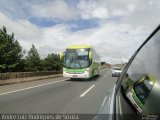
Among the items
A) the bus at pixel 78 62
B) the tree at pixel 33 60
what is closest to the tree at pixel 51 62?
the tree at pixel 33 60

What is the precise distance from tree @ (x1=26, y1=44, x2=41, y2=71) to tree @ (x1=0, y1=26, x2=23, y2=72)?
14.2 m

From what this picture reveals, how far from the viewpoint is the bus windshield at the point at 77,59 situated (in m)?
25.0

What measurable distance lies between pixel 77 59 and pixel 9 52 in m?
44.0

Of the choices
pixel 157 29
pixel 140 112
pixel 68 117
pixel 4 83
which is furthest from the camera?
pixel 4 83

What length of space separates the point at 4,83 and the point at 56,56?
66.6 m

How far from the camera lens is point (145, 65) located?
7.13 feet

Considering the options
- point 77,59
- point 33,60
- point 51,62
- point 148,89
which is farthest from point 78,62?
point 33,60

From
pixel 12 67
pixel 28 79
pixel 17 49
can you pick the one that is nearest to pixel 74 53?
pixel 28 79

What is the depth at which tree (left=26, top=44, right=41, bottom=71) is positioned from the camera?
85.6 meters

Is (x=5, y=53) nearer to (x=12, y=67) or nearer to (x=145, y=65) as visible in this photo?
(x=12, y=67)

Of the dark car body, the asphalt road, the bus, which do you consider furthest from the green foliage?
the dark car body

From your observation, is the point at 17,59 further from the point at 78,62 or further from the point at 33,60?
the point at 78,62

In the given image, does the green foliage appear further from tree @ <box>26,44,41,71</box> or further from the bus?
the bus

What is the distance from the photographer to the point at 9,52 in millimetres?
65625
